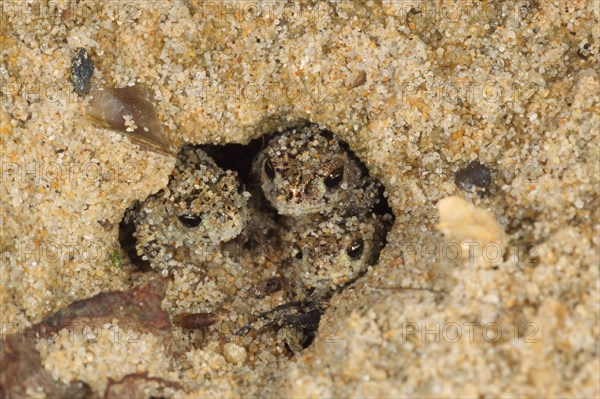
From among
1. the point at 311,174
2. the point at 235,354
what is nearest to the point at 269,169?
the point at 311,174

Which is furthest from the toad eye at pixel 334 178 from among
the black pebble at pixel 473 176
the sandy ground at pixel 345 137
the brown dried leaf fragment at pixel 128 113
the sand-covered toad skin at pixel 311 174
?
the brown dried leaf fragment at pixel 128 113

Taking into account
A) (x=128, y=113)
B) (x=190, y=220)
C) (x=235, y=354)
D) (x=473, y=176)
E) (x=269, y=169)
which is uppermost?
(x=473, y=176)

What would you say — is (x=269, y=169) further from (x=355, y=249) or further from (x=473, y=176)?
(x=473, y=176)

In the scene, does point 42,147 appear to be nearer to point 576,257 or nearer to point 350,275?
point 350,275

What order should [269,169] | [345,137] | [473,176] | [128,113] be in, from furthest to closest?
[269,169]
[345,137]
[128,113]
[473,176]

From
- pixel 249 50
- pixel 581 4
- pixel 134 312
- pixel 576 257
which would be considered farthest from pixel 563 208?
pixel 134 312
